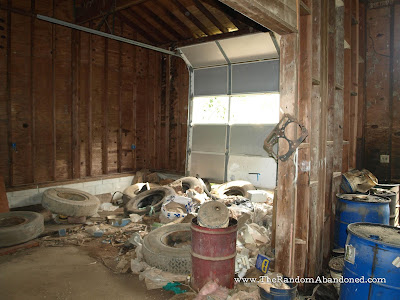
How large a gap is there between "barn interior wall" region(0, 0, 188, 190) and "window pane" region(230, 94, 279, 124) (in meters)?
2.00

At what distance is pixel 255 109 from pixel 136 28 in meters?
4.58

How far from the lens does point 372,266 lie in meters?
2.60

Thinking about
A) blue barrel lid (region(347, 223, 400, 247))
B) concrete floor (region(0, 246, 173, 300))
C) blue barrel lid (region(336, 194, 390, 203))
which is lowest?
concrete floor (region(0, 246, 173, 300))

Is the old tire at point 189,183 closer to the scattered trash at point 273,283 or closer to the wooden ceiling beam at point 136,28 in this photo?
the scattered trash at point 273,283

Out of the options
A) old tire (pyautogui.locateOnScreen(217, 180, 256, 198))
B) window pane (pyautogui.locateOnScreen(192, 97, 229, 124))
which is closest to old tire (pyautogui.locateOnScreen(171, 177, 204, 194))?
old tire (pyautogui.locateOnScreen(217, 180, 256, 198))

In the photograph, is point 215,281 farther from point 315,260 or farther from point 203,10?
point 203,10

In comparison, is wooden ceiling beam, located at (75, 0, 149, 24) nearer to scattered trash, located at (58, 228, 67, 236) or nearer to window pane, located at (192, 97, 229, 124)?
window pane, located at (192, 97, 229, 124)

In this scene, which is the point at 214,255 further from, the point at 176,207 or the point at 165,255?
the point at 176,207

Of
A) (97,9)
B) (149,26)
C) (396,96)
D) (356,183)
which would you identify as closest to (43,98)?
(97,9)

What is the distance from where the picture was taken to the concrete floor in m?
3.39

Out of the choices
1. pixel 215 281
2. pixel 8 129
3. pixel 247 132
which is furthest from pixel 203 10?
pixel 215 281

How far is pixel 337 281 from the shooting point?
3.50m

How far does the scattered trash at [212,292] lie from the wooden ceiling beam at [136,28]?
7972mm

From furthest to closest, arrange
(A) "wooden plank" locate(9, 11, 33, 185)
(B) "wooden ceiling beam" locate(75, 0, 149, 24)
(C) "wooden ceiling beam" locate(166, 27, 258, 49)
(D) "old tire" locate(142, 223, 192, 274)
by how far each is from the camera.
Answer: (C) "wooden ceiling beam" locate(166, 27, 258, 49)
(B) "wooden ceiling beam" locate(75, 0, 149, 24)
(A) "wooden plank" locate(9, 11, 33, 185)
(D) "old tire" locate(142, 223, 192, 274)
